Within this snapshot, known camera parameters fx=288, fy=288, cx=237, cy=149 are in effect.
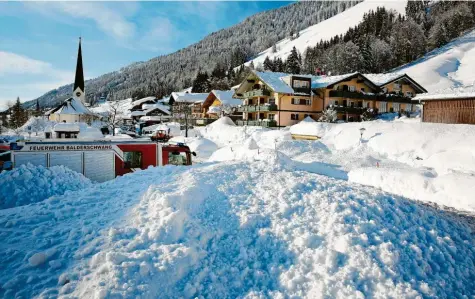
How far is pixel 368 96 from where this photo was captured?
42.8 m

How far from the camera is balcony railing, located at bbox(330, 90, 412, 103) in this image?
134 ft

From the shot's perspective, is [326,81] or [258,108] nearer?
[258,108]

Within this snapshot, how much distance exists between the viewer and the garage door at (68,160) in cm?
1219

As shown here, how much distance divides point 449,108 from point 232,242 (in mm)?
26742

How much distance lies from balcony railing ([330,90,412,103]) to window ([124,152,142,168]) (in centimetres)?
3307

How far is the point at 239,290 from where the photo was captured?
510 centimetres

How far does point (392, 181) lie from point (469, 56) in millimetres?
74151

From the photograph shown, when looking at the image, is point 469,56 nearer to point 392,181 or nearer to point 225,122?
point 225,122

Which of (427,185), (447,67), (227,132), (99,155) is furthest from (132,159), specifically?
(447,67)

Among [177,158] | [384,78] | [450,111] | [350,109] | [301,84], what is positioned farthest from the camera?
[384,78]

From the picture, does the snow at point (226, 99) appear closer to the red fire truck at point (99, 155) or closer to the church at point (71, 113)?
the church at point (71, 113)

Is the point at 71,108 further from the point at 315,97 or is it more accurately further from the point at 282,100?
the point at 315,97

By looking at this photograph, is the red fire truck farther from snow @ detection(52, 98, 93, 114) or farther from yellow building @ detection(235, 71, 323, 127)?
snow @ detection(52, 98, 93, 114)

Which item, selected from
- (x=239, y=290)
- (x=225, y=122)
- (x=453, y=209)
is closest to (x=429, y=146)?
(x=453, y=209)
